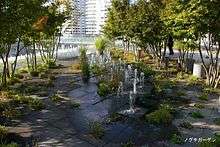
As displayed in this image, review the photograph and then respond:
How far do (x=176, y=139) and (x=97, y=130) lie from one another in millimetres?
1932

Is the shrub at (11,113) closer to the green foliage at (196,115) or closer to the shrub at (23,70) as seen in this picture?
the green foliage at (196,115)

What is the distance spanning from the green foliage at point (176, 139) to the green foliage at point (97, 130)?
171 centimetres

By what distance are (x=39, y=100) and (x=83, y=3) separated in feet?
164

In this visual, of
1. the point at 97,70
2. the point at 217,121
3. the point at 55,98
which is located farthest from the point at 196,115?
the point at 97,70

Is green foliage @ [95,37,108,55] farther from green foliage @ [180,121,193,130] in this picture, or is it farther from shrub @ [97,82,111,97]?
green foliage @ [180,121,193,130]

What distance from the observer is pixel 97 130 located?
383 inches

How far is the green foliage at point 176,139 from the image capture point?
9188mm

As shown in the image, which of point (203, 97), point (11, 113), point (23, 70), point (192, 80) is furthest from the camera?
Answer: point (23, 70)

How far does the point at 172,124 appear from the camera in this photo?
1065 centimetres

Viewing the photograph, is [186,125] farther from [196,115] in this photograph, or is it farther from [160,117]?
[196,115]

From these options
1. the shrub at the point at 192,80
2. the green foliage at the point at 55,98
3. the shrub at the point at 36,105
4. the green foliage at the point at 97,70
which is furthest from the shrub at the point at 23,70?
the shrub at the point at 192,80

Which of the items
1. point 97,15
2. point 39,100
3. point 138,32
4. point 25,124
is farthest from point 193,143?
point 97,15

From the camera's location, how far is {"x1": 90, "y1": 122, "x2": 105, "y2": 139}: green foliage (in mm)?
9547

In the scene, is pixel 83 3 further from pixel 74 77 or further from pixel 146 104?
pixel 146 104
